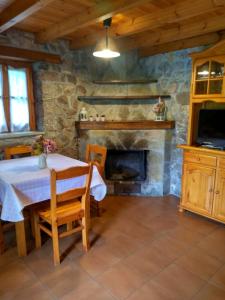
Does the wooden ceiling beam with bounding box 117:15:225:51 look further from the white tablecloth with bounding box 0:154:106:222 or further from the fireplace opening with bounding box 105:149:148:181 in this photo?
the white tablecloth with bounding box 0:154:106:222

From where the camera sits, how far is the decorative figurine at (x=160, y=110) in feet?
12.0

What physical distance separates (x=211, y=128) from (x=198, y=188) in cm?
80

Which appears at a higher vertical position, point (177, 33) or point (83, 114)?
point (177, 33)

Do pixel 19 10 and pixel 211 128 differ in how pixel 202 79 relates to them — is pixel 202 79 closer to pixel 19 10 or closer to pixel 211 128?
pixel 211 128

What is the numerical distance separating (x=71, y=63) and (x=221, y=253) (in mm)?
3296

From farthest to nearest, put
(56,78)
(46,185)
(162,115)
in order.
Result: (162,115) < (56,78) < (46,185)

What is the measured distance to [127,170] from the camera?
13.6ft

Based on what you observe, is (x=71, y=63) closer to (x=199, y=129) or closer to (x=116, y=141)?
(x=116, y=141)

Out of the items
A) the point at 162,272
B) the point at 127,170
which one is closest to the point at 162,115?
the point at 127,170

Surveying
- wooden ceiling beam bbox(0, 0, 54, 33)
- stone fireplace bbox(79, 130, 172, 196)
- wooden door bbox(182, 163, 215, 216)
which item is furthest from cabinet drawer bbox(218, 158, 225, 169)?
wooden ceiling beam bbox(0, 0, 54, 33)

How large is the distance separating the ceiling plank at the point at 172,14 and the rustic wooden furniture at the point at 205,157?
63 centimetres

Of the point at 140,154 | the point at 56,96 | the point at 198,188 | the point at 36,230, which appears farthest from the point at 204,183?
the point at 56,96

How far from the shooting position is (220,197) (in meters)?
2.82

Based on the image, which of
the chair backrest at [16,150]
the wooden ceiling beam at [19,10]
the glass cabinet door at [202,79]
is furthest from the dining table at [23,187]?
the glass cabinet door at [202,79]
